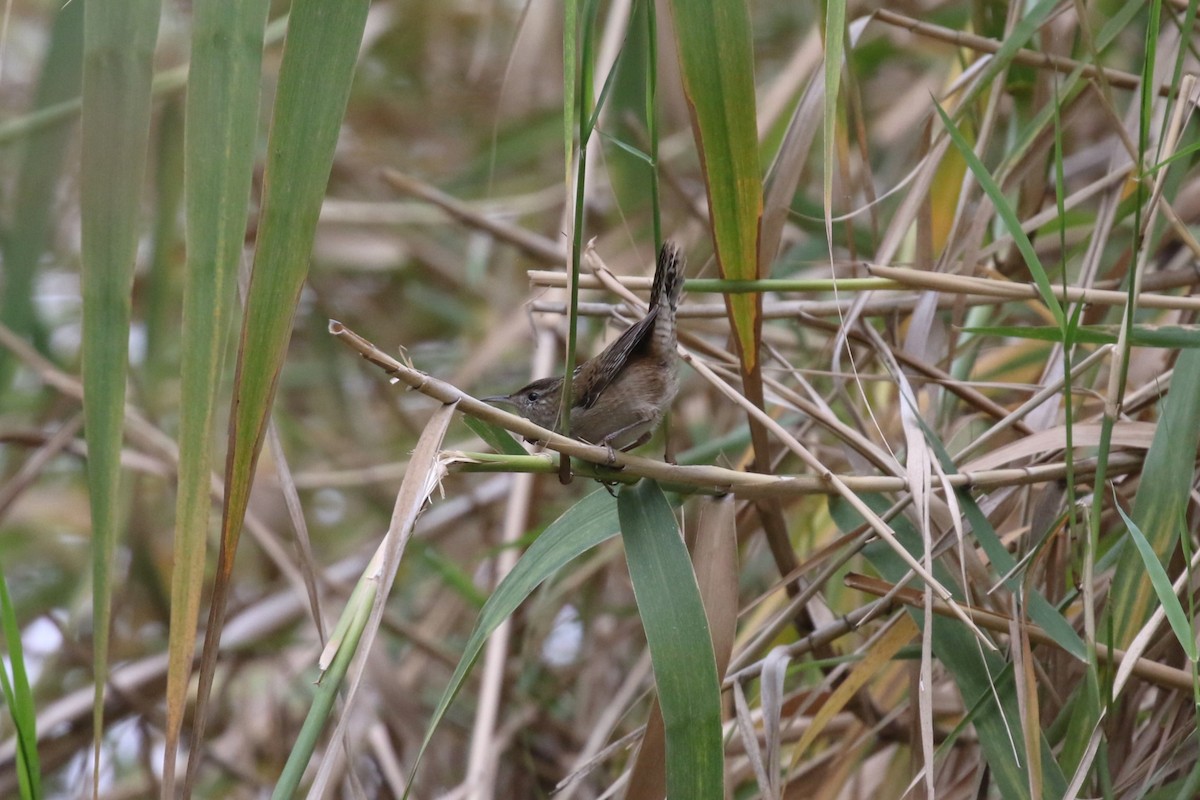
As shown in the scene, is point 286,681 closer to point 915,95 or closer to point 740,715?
point 740,715

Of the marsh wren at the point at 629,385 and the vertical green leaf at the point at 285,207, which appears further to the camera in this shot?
the marsh wren at the point at 629,385

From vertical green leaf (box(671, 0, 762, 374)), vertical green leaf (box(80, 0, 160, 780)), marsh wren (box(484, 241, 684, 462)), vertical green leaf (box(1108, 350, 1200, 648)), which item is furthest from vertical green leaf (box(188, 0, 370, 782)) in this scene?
vertical green leaf (box(1108, 350, 1200, 648))

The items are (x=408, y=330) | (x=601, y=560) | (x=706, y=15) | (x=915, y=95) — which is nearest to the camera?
(x=706, y=15)

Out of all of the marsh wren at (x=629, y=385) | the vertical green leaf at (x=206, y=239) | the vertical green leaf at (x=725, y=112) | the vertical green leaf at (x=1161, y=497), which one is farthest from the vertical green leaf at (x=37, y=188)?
the vertical green leaf at (x=1161, y=497)

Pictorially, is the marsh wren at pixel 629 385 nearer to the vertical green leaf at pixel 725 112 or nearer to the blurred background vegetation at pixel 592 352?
the blurred background vegetation at pixel 592 352

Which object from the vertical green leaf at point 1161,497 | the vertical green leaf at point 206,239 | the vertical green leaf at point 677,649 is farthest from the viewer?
the vertical green leaf at point 1161,497

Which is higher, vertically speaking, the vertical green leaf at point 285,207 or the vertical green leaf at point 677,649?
the vertical green leaf at point 285,207

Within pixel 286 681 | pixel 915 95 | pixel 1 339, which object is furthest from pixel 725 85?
pixel 915 95
